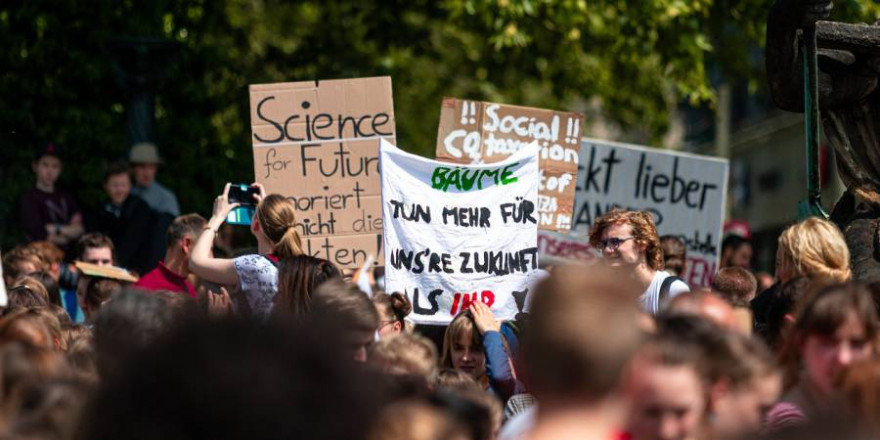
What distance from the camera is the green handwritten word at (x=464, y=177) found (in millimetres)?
8102

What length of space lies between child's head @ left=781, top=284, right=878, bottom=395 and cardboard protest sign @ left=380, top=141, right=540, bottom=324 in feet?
10.9

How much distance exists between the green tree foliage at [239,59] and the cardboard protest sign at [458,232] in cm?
451

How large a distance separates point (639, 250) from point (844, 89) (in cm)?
193

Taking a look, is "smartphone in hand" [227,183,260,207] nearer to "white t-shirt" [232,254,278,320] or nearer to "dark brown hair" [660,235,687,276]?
"white t-shirt" [232,254,278,320]

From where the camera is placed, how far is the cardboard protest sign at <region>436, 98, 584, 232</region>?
9.59m

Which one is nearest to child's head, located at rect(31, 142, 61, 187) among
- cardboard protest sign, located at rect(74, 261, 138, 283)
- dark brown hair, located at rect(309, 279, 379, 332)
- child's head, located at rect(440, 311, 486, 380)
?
cardboard protest sign, located at rect(74, 261, 138, 283)

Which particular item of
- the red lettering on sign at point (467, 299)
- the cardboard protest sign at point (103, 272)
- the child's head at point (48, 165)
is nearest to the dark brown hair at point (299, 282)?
the red lettering on sign at point (467, 299)

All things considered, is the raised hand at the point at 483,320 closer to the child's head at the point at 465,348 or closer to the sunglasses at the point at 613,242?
the child's head at the point at 465,348

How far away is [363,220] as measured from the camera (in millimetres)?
8953

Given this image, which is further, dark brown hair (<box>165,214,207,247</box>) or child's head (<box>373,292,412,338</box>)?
dark brown hair (<box>165,214,207,247</box>)

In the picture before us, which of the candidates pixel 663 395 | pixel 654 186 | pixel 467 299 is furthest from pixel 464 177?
pixel 663 395

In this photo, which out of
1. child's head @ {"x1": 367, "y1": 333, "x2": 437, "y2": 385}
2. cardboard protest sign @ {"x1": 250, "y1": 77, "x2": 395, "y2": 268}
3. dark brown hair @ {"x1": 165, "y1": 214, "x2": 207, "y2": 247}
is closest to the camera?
child's head @ {"x1": 367, "y1": 333, "x2": 437, "y2": 385}

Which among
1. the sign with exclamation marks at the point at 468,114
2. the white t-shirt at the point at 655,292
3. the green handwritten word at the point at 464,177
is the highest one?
the sign with exclamation marks at the point at 468,114

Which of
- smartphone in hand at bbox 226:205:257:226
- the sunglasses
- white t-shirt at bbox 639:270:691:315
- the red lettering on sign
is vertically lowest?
the red lettering on sign
